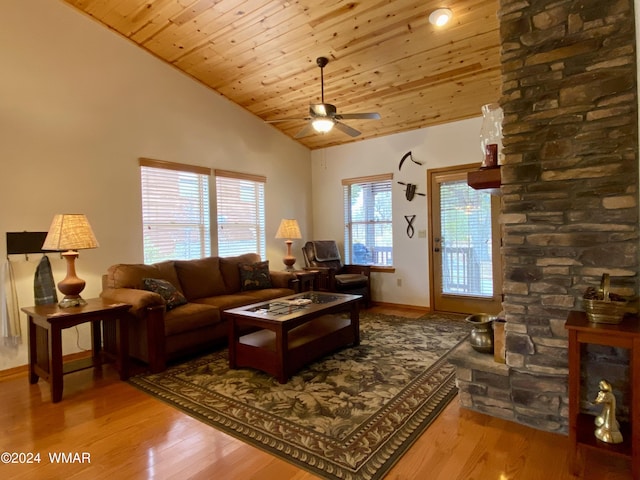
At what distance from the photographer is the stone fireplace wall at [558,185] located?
1.96 m

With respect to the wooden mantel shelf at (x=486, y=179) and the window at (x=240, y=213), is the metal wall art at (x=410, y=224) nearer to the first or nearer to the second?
the window at (x=240, y=213)

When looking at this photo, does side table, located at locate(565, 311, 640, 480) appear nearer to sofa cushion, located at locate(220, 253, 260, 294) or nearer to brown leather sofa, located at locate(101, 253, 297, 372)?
brown leather sofa, located at locate(101, 253, 297, 372)

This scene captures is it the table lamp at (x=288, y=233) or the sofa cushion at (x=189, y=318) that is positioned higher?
the table lamp at (x=288, y=233)

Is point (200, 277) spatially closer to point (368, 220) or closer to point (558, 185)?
point (368, 220)

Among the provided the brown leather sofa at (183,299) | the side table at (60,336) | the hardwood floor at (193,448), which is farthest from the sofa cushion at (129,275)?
the hardwood floor at (193,448)

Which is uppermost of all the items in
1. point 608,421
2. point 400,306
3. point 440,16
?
point 440,16

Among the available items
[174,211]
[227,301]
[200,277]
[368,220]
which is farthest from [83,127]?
[368,220]

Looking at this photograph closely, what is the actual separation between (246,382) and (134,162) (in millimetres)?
2721

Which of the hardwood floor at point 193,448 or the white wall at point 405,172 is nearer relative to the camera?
the hardwood floor at point 193,448

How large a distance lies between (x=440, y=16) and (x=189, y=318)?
3.47 metres

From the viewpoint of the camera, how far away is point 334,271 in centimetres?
541

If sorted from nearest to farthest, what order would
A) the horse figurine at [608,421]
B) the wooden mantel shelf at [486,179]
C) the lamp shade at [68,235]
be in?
the horse figurine at [608,421]
the wooden mantel shelf at [486,179]
the lamp shade at [68,235]

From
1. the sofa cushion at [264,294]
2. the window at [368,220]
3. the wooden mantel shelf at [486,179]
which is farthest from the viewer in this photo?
the window at [368,220]

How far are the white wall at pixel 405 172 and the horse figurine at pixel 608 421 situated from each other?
3522mm
